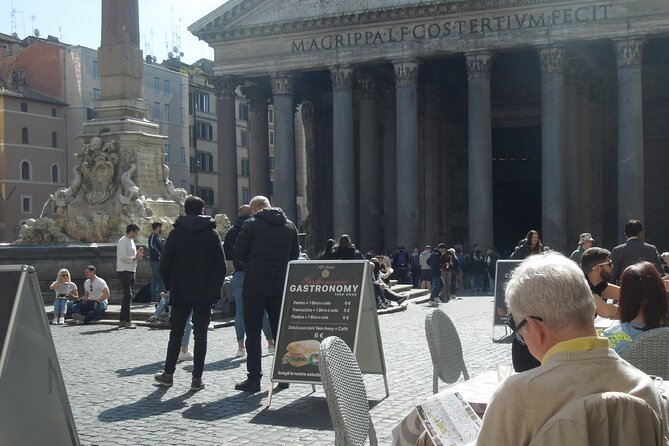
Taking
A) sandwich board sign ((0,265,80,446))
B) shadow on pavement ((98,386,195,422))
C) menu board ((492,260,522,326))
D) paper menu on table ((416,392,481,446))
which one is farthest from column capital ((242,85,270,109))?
paper menu on table ((416,392,481,446))

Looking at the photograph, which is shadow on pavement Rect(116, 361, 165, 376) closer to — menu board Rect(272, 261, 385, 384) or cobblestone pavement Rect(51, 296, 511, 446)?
cobblestone pavement Rect(51, 296, 511, 446)

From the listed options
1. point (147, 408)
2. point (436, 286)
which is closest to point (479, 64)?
point (436, 286)

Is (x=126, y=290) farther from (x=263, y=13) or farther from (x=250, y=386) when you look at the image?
(x=263, y=13)

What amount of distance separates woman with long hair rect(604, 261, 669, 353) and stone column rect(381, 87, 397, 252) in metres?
35.8

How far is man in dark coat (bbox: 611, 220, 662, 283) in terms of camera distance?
467 inches

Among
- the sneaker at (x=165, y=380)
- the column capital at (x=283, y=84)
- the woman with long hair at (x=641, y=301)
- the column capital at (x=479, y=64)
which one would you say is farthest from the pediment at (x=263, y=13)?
the woman with long hair at (x=641, y=301)

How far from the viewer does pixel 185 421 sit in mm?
7926

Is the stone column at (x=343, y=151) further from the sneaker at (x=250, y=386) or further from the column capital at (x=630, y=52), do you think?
the sneaker at (x=250, y=386)

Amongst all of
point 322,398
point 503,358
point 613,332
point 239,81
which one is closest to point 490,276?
point 239,81

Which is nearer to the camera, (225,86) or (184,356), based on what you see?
(184,356)

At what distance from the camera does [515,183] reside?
48.0 metres

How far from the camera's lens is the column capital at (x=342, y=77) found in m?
39.9

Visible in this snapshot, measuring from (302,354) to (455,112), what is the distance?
4084 centimetres

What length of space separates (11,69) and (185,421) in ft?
180
